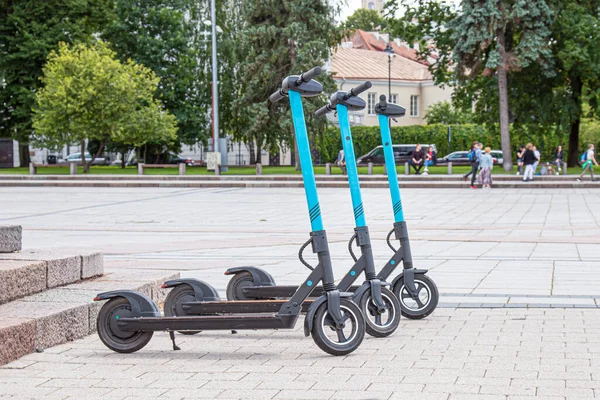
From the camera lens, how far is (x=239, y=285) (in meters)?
8.27

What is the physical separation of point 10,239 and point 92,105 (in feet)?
141

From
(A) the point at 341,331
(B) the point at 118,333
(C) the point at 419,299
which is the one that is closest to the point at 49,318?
(B) the point at 118,333

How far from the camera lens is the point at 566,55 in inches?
1752

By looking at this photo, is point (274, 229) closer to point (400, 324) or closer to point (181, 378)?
point (400, 324)

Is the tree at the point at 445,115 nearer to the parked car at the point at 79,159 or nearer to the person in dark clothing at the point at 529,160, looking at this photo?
the parked car at the point at 79,159

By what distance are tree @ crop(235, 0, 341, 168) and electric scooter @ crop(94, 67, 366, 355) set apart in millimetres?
43360

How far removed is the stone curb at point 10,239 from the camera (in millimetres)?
8203

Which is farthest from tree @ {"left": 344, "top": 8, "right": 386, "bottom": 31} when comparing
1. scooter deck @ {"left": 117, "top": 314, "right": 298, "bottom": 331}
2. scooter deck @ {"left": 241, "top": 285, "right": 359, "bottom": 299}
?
scooter deck @ {"left": 117, "top": 314, "right": 298, "bottom": 331}

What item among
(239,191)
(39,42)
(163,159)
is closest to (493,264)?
(239,191)

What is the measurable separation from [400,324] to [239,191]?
2774 cm

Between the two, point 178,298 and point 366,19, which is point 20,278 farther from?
point 366,19

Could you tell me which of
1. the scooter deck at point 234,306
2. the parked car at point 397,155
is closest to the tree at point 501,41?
the parked car at point 397,155

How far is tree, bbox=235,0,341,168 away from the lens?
50.8 m

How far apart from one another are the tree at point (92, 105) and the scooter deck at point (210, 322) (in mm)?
43673
